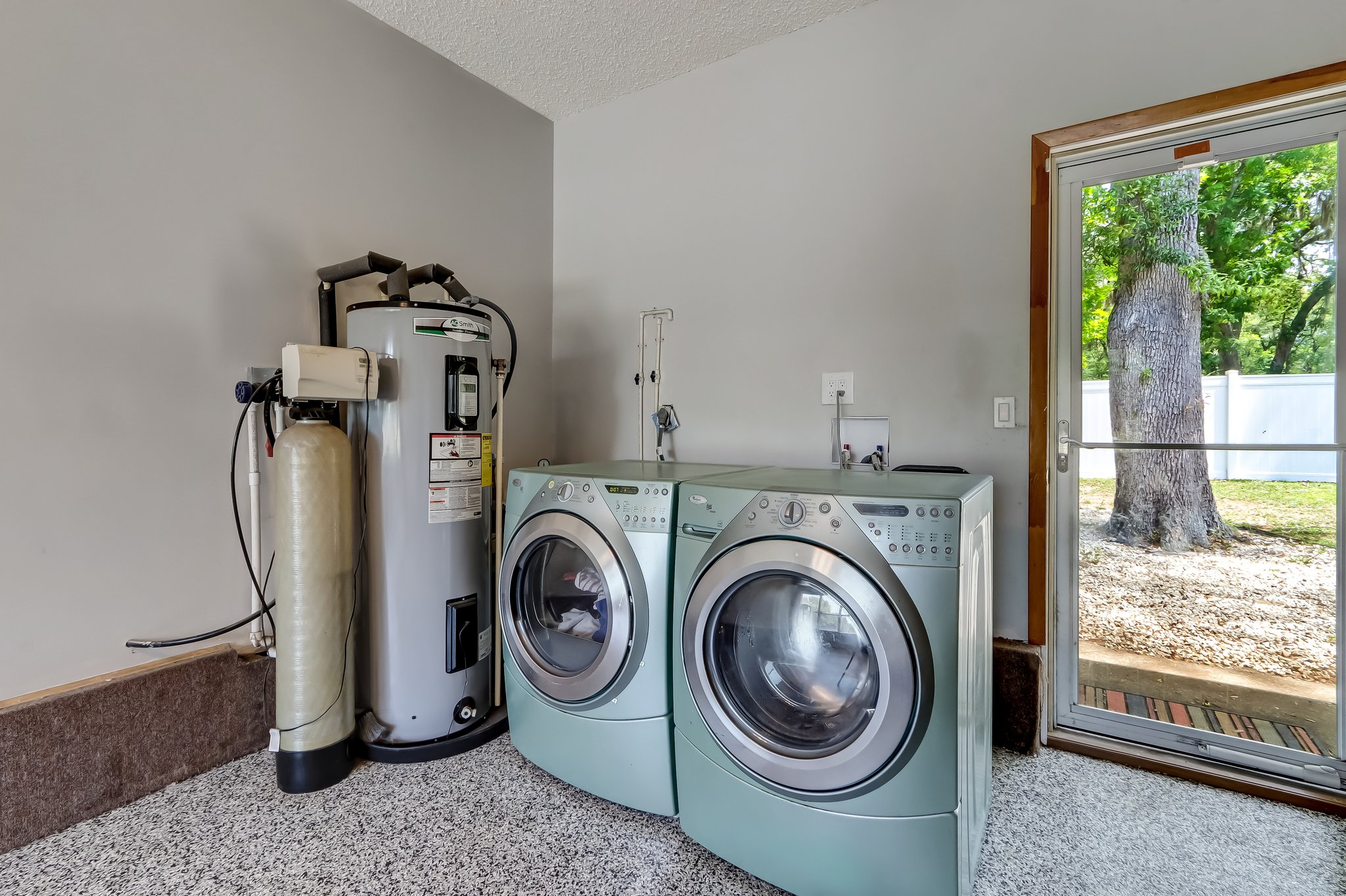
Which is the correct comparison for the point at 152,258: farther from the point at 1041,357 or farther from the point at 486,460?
the point at 1041,357

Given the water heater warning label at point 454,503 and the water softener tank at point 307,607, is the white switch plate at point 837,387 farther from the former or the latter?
the water softener tank at point 307,607

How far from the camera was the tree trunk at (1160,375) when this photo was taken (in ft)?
5.89

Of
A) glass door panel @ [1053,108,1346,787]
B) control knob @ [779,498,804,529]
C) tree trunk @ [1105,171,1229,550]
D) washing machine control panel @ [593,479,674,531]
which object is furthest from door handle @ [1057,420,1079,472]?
washing machine control panel @ [593,479,674,531]

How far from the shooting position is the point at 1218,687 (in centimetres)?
179

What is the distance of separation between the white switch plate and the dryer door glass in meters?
1.09

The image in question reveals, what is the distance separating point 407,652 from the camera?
189 cm

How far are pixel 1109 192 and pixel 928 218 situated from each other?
537 millimetres

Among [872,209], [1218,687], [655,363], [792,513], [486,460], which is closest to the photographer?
[792,513]

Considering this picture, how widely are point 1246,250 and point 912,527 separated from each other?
1.52 m

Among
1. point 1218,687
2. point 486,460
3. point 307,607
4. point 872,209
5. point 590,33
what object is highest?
point 590,33

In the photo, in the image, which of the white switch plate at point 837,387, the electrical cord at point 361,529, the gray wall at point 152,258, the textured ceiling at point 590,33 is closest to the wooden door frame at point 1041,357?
the white switch plate at point 837,387

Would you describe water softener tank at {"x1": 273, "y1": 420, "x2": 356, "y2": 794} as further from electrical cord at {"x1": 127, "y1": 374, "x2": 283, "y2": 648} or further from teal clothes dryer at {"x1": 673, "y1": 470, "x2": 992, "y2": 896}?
teal clothes dryer at {"x1": 673, "y1": 470, "x2": 992, "y2": 896}

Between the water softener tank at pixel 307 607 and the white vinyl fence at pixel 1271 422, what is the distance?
261 cm

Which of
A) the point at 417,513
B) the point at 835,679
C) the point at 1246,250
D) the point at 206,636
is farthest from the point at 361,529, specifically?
the point at 1246,250
